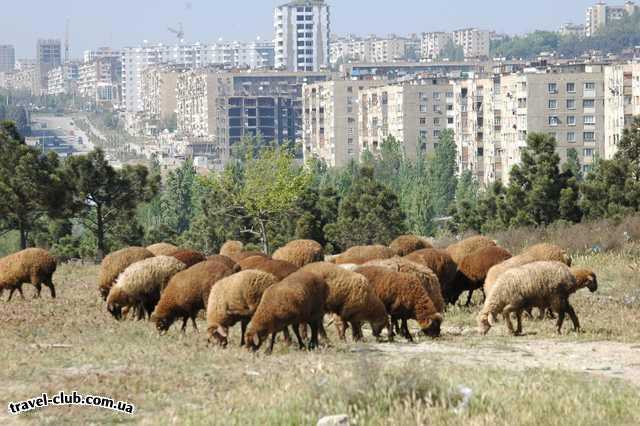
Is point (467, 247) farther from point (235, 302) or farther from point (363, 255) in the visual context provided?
point (235, 302)

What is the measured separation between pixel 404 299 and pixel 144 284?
4506 mm

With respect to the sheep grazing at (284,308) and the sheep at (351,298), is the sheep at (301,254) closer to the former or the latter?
the sheep at (351,298)

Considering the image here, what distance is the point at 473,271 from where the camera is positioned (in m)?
26.5

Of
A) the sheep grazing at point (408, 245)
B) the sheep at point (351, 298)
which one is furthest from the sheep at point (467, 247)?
the sheep at point (351, 298)

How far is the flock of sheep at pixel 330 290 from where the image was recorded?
19.3 metres

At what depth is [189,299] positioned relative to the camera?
21.5 metres

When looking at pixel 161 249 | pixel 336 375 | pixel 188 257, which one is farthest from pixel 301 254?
pixel 336 375

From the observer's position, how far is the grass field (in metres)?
13.9

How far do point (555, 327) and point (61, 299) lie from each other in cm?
990

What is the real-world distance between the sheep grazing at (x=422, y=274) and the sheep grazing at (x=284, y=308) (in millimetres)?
3015

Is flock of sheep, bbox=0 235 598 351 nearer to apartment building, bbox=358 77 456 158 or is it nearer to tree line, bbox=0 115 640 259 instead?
tree line, bbox=0 115 640 259

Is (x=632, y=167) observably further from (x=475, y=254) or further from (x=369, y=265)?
(x=369, y=265)

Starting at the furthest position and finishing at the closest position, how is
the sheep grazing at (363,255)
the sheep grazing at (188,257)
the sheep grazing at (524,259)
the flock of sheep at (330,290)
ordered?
the sheep grazing at (363,255)
the sheep grazing at (188,257)
the sheep grazing at (524,259)
the flock of sheep at (330,290)

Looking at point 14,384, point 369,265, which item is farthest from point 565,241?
point 14,384
